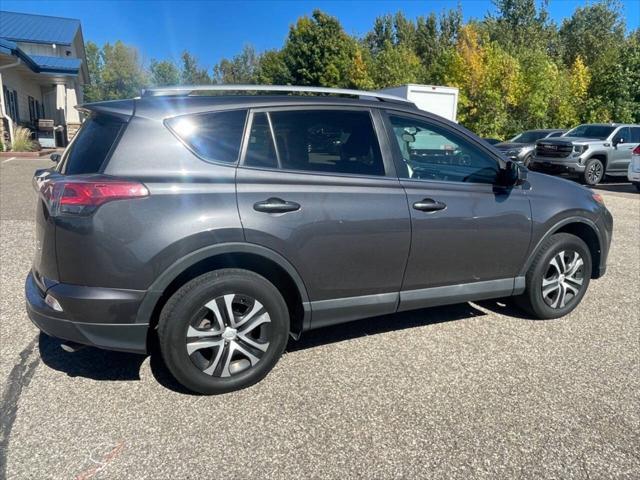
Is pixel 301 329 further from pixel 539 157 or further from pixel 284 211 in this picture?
pixel 539 157

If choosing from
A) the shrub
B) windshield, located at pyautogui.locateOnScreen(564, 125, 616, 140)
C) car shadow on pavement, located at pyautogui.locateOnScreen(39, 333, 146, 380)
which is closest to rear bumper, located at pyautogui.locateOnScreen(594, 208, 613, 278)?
car shadow on pavement, located at pyautogui.locateOnScreen(39, 333, 146, 380)

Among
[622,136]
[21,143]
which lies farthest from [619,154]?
[21,143]

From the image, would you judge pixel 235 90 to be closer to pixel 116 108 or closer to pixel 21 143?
pixel 116 108

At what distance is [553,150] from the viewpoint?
15148 mm

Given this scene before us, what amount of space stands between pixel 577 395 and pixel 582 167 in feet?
44.0

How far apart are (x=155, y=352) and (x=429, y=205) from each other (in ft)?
7.09

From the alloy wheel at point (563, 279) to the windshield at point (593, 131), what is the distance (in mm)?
13087

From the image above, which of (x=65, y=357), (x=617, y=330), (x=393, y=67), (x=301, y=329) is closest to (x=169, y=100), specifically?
(x=301, y=329)

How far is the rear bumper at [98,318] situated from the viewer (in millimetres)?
2746

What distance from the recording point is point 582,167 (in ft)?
48.2

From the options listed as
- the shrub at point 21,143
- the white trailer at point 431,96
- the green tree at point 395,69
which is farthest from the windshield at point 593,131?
the shrub at point 21,143

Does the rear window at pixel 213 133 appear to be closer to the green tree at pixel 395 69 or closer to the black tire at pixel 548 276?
the black tire at pixel 548 276

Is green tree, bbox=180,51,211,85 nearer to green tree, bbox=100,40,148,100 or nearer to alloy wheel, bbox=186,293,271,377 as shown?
green tree, bbox=100,40,148,100

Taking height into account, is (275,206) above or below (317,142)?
below
